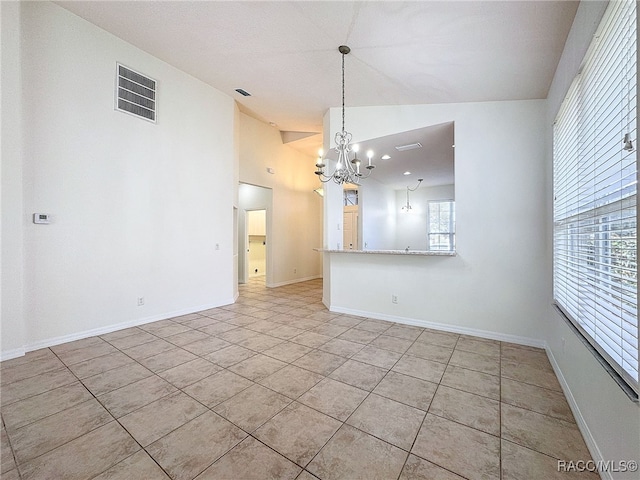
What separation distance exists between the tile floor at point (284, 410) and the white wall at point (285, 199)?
364cm

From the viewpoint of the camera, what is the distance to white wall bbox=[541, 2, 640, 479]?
46.3 inches

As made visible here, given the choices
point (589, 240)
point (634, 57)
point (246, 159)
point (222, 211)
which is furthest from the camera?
point (246, 159)

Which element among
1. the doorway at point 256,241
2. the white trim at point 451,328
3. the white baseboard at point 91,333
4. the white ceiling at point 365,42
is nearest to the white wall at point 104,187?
the white baseboard at point 91,333

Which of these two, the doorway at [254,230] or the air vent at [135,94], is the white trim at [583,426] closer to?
the air vent at [135,94]

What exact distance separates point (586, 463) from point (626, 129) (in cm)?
171

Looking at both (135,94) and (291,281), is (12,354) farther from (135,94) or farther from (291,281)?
(291,281)

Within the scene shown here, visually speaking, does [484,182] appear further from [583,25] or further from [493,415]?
[493,415]

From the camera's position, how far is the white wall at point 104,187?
282 centimetres

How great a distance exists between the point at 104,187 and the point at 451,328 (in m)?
4.68

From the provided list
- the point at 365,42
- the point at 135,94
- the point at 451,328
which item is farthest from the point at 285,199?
the point at 451,328

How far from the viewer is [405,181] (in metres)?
7.26

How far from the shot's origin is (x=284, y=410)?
73.7 inches

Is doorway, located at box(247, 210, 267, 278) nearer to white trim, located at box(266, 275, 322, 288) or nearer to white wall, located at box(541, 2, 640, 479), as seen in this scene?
white trim, located at box(266, 275, 322, 288)

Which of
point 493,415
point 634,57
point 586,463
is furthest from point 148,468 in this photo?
point 634,57
